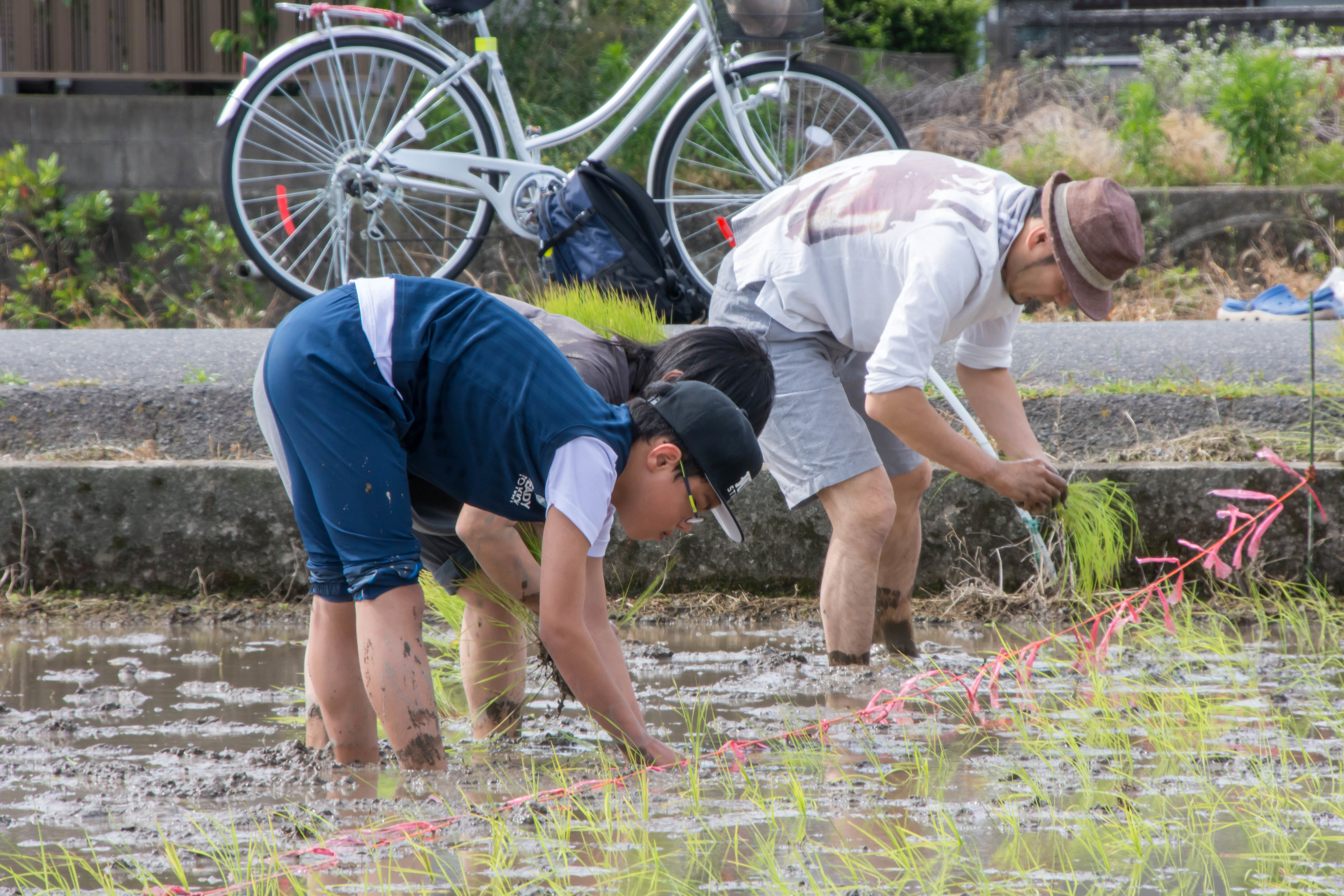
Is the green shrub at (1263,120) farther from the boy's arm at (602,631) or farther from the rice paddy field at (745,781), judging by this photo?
the boy's arm at (602,631)

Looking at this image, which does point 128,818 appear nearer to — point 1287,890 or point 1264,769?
point 1287,890

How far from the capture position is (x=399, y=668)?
209 cm

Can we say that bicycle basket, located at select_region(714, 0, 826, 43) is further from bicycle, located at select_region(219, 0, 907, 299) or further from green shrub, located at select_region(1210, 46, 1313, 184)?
green shrub, located at select_region(1210, 46, 1313, 184)

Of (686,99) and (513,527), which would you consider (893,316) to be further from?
(686,99)

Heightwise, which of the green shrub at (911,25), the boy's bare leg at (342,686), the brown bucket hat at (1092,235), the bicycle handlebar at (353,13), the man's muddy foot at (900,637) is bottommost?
the man's muddy foot at (900,637)

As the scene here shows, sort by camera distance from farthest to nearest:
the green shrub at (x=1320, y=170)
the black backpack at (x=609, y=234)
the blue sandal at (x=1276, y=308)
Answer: the green shrub at (x=1320, y=170), the blue sandal at (x=1276, y=308), the black backpack at (x=609, y=234)

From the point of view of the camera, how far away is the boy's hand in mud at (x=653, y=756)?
220cm

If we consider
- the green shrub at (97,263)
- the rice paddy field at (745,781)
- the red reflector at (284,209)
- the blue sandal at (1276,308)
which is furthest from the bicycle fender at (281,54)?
the blue sandal at (1276,308)

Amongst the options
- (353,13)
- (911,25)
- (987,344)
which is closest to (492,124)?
(353,13)

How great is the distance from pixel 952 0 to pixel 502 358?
9.81 m

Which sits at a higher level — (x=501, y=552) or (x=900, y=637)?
(x=501, y=552)

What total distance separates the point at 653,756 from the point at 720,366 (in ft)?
2.47

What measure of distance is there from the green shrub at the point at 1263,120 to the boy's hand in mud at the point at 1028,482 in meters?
5.59

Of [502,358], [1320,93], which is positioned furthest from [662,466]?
[1320,93]
